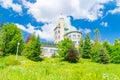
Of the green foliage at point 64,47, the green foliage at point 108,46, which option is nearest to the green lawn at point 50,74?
the green foliage at point 64,47

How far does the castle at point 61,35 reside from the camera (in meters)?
97.5

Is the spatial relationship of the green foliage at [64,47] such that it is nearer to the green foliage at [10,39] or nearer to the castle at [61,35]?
the green foliage at [10,39]

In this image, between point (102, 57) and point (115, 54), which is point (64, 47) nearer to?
point (102, 57)

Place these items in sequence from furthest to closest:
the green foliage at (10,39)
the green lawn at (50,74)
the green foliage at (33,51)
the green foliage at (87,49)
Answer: the green foliage at (87,49) → the green foliage at (10,39) → the green foliage at (33,51) → the green lawn at (50,74)

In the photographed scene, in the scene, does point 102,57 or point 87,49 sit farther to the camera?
point 87,49

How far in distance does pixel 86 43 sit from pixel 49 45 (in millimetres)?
23565

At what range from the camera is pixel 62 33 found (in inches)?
4215

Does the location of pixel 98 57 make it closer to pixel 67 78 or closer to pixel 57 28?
pixel 57 28

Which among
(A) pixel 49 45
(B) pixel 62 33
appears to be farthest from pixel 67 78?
(B) pixel 62 33

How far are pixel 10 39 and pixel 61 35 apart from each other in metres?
30.5

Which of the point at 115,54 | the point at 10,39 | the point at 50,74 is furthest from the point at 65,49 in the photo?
the point at 50,74

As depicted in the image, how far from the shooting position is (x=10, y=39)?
267 feet

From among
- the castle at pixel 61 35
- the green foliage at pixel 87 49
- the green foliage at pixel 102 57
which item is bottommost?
the green foliage at pixel 102 57

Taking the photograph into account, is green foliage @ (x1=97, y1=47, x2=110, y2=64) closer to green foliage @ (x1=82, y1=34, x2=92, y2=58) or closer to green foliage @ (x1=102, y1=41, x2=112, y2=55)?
green foliage @ (x1=102, y1=41, x2=112, y2=55)
